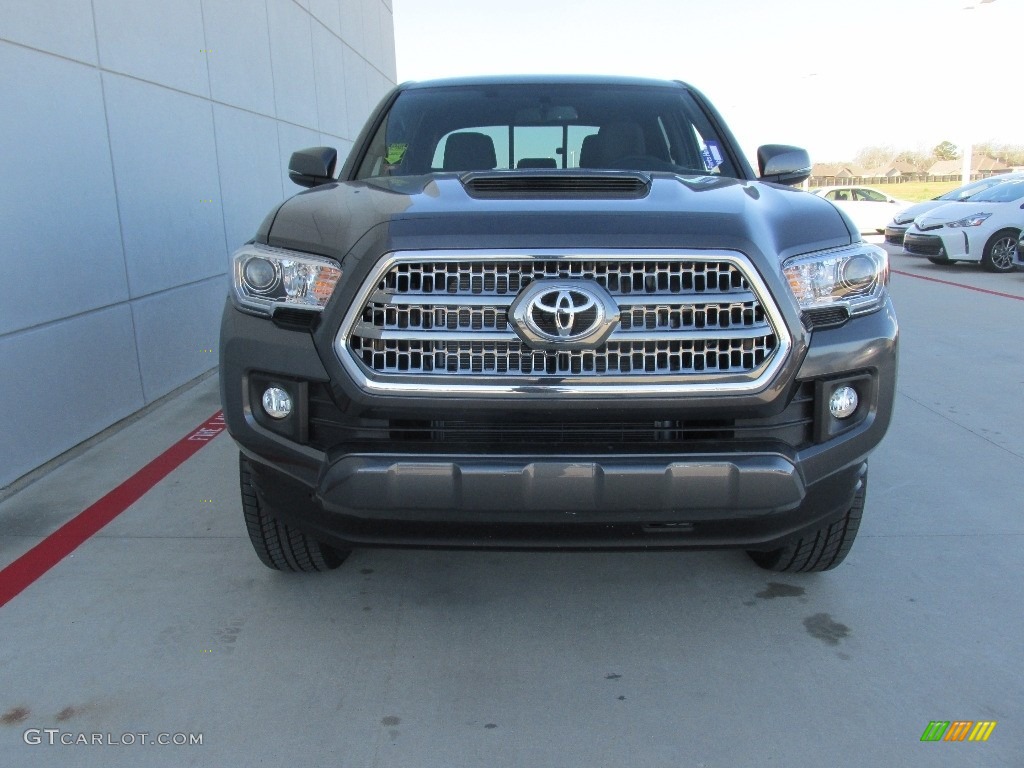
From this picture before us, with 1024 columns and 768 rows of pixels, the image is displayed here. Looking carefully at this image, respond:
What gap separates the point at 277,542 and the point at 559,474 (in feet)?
3.84

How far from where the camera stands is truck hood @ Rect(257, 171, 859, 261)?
2.18 meters

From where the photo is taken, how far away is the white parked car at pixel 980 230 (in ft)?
40.6

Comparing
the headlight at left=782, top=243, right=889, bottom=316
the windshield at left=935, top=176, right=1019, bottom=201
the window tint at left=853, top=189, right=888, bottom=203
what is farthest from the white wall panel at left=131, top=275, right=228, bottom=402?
the window tint at left=853, top=189, right=888, bottom=203

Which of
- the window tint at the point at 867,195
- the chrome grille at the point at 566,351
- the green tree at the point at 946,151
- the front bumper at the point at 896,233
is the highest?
the chrome grille at the point at 566,351

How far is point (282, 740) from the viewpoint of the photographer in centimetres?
215

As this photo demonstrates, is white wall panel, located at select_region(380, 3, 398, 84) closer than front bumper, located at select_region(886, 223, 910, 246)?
No

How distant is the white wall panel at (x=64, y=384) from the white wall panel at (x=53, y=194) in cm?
11

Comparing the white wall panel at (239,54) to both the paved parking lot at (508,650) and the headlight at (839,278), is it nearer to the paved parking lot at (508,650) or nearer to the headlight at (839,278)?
the paved parking lot at (508,650)

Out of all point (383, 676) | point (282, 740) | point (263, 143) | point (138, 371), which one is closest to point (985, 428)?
point (383, 676)

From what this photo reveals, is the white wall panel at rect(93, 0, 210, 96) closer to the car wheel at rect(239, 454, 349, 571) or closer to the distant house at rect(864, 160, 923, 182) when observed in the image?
A: the car wheel at rect(239, 454, 349, 571)

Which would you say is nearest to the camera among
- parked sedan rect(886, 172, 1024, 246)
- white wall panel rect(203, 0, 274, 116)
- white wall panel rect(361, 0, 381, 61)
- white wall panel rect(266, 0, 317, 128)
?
white wall panel rect(203, 0, 274, 116)

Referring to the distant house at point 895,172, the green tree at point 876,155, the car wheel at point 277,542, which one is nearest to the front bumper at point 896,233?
the car wheel at point 277,542

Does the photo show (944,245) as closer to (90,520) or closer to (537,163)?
(537,163)

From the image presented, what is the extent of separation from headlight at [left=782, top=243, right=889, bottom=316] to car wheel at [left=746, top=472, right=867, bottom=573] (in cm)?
58
